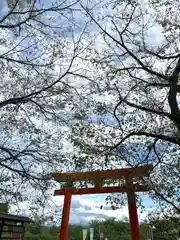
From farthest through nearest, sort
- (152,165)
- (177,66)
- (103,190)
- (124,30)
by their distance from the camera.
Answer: (103,190)
(124,30)
(152,165)
(177,66)

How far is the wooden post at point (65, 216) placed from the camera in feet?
→ 30.3

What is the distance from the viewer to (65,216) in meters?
9.53

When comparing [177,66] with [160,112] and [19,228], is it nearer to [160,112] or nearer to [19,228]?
[160,112]

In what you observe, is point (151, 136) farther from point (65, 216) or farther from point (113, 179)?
point (65, 216)

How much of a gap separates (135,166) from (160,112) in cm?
112

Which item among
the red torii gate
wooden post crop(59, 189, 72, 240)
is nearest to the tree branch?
the red torii gate

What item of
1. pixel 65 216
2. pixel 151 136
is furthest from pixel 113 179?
pixel 65 216

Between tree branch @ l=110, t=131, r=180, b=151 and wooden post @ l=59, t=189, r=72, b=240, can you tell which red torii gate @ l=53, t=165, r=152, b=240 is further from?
tree branch @ l=110, t=131, r=180, b=151

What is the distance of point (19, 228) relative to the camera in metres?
7.12

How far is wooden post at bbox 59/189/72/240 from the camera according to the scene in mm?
9242

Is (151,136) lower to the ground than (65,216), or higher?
higher

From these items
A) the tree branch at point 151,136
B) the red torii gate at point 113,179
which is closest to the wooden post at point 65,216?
the red torii gate at point 113,179

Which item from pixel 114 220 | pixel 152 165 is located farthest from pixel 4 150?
pixel 114 220

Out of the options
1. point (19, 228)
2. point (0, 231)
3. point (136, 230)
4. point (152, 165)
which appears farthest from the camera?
point (136, 230)
